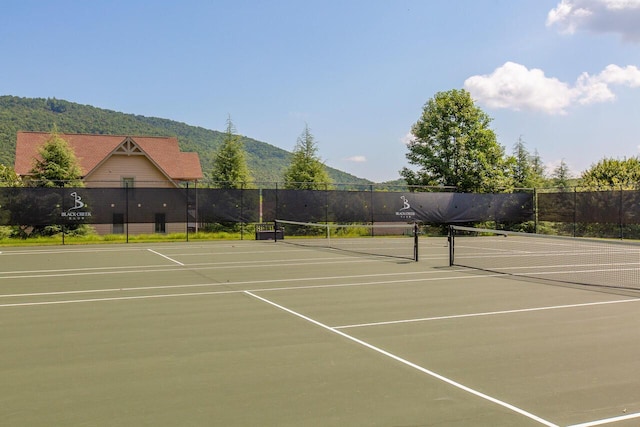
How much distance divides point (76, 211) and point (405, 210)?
15283mm

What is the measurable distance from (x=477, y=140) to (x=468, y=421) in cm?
3687

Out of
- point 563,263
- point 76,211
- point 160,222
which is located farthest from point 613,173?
point 76,211

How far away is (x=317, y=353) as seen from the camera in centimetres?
551

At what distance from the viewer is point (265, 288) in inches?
399

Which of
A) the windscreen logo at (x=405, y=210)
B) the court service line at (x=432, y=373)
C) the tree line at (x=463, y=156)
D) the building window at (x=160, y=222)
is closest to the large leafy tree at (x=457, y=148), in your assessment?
the tree line at (x=463, y=156)

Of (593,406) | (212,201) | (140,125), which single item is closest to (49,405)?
(593,406)

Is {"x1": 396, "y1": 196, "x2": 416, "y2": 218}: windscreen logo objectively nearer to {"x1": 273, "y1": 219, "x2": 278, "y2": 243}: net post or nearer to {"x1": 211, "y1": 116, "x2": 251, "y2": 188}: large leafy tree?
{"x1": 273, "y1": 219, "x2": 278, "y2": 243}: net post

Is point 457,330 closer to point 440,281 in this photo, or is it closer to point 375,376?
point 375,376

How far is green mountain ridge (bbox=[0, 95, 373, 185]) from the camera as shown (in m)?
76.8

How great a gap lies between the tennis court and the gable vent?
81.2ft

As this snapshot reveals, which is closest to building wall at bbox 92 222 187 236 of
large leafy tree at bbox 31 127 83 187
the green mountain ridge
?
large leafy tree at bbox 31 127 83 187

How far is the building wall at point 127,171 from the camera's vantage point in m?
34.4

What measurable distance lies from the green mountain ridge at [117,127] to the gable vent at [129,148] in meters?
33.5

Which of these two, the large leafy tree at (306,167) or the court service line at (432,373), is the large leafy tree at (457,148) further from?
the court service line at (432,373)
